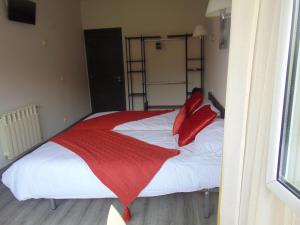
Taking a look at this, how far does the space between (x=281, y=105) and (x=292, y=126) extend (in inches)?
→ 3.5

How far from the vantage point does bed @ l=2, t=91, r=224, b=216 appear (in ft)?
6.38

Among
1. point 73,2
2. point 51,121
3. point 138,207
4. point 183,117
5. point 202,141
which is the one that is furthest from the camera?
point 73,2

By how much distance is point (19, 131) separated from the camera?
10.4 ft

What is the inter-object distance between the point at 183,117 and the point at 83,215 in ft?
4.58

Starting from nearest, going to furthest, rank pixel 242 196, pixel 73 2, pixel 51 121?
pixel 242 196 < pixel 51 121 < pixel 73 2

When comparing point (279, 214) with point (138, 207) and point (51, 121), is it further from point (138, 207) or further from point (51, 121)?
point (51, 121)

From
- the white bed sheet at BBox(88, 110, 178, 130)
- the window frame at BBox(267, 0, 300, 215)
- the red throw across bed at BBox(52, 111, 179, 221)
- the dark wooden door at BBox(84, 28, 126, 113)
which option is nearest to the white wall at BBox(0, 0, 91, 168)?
the dark wooden door at BBox(84, 28, 126, 113)

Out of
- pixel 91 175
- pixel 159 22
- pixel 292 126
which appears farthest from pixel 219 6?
pixel 159 22

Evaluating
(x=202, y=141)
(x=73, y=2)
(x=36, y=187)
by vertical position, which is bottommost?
(x=36, y=187)

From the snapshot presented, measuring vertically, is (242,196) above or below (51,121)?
above

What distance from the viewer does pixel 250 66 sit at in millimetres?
1000

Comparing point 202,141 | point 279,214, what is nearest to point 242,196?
point 279,214

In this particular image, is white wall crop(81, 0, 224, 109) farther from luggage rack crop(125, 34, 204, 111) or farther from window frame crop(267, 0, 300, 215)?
window frame crop(267, 0, 300, 215)

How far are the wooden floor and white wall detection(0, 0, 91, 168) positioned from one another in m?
0.99
